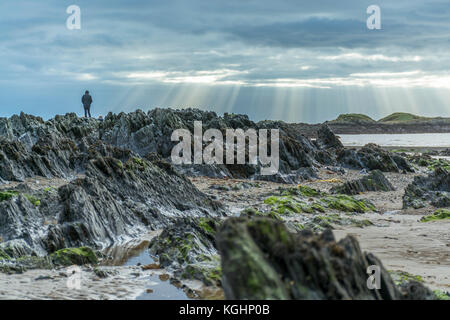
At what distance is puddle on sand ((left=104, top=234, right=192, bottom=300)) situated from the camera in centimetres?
979

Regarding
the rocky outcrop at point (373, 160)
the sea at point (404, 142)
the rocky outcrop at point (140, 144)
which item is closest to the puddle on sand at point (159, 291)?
the rocky outcrop at point (140, 144)

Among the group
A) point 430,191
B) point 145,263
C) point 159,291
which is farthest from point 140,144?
point 159,291

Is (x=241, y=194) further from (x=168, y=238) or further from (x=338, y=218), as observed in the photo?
(x=168, y=238)

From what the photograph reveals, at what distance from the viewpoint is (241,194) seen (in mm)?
26312

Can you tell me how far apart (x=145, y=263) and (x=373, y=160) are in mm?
34930

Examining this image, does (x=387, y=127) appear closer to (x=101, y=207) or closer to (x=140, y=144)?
(x=140, y=144)

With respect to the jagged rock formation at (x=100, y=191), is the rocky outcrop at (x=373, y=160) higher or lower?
lower

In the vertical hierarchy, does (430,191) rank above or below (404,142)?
above

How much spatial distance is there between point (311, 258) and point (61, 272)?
6911 mm

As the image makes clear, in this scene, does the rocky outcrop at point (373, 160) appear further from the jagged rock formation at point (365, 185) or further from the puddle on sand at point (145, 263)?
the puddle on sand at point (145, 263)

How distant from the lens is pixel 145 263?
12.6m

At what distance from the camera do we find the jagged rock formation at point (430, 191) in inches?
938

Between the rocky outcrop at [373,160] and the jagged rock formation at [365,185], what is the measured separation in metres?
12.6
